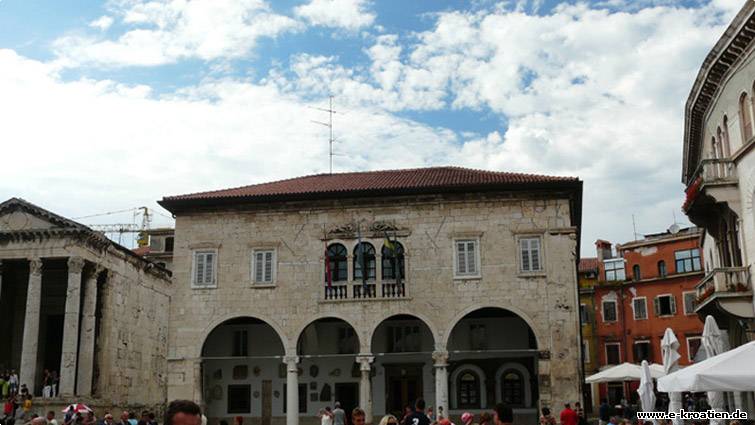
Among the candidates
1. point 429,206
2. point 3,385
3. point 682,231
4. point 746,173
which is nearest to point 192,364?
point 3,385

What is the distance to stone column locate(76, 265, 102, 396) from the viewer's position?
3101 cm

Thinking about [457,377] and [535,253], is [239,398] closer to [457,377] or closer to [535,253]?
[457,377]

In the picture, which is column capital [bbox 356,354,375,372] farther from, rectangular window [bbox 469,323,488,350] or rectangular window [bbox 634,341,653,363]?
rectangular window [bbox 634,341,653,363]

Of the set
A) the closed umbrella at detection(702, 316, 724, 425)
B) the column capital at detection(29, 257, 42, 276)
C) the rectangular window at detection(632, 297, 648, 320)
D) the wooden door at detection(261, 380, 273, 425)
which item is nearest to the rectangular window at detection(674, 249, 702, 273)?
the rectangular window at detection(632, 297, 648, 320)

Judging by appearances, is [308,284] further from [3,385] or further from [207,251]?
[3,385]

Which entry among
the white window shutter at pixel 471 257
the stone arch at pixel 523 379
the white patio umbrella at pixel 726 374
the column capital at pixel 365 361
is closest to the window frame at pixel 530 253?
the white window shutter at pixel 471 257

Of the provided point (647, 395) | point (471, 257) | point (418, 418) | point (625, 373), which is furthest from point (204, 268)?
point (418, 418)

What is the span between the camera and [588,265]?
2093 inches

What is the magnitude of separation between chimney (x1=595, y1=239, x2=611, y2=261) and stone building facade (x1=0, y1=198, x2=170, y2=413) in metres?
29.1

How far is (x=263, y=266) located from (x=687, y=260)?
2829 cm

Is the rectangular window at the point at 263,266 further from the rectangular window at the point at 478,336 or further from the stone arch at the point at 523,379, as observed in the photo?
the stone arch at the point at 523,379

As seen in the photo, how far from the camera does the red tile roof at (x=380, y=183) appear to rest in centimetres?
2850

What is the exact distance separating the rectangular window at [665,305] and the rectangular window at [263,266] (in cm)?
2759

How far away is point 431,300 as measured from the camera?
27922 mm
